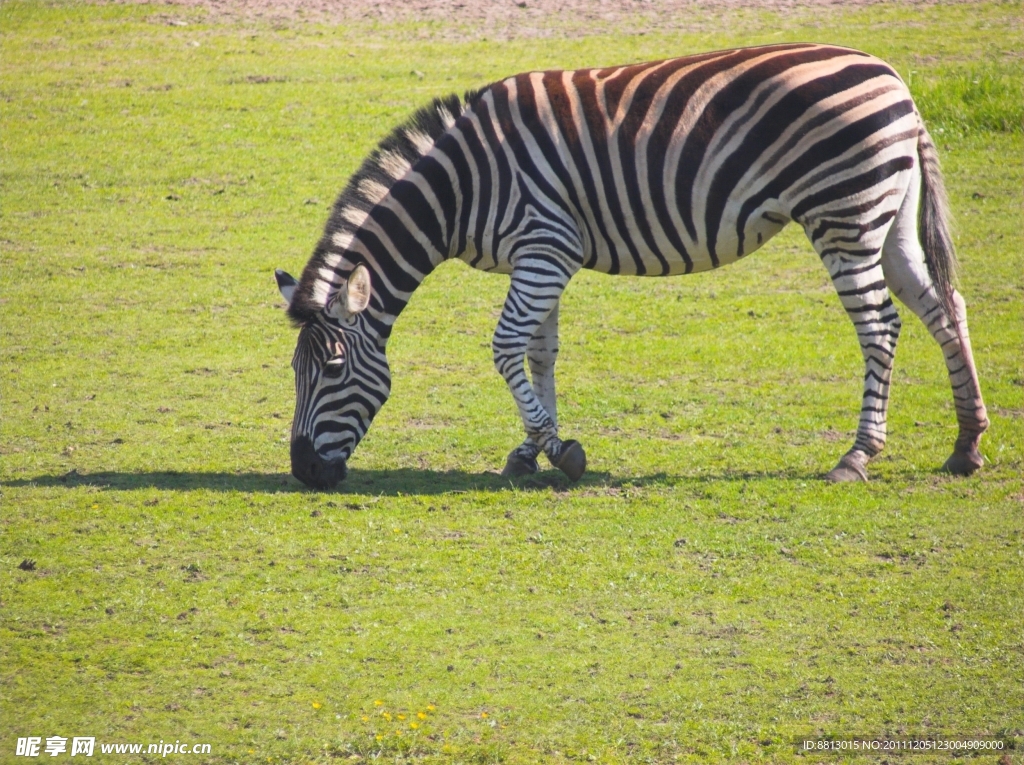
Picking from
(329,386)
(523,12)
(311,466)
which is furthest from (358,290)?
(523,12)

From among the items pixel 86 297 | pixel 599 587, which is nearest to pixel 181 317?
pixel 86 297

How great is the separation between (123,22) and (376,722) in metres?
19.5

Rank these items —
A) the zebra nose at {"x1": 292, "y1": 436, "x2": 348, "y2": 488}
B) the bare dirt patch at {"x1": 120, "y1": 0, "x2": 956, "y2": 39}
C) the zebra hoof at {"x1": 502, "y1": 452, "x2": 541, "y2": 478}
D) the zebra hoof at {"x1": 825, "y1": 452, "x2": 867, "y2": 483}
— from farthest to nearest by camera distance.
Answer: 1. the bare dirt patch at {"x1": 120, "y1": 0, "x2": 956, "y2": 39}
2. the zebra hoof at {"x1": 502, "y1": 452, "x2": 541, "y2": 478}
3. the zebra hoof at {"x1": 825, "y1": 452, "x2": 867, "y2": 483}
4. the zebra nose at {"x1": 292, "y1": 436, "x2": 348, "y2": 488}

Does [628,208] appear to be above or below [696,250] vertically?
above

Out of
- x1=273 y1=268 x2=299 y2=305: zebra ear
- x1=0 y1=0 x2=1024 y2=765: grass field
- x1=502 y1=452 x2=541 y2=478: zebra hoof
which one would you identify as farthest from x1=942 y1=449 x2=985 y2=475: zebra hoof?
x1=273 y1=268 x2=299 y2=305: zebra ear

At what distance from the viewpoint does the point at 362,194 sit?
9195 millimetres

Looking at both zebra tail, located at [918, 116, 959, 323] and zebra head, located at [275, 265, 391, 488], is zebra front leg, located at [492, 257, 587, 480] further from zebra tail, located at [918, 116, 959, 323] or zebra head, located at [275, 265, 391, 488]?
zebra tail, located at [918, 116, 959, 323]

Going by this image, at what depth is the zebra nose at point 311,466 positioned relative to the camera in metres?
8.81

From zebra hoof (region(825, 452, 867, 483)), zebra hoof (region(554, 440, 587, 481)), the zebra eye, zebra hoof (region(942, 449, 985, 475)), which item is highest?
the zebra eye

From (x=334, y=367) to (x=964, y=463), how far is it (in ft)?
15.8

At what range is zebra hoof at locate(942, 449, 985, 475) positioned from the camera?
9.22m

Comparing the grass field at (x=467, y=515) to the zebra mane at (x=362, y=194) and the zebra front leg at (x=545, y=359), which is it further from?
the zebra mane at (x=362, y=194)

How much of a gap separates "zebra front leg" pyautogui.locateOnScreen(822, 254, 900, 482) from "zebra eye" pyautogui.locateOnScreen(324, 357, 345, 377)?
3646mm

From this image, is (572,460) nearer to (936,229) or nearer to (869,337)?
(869,337)
